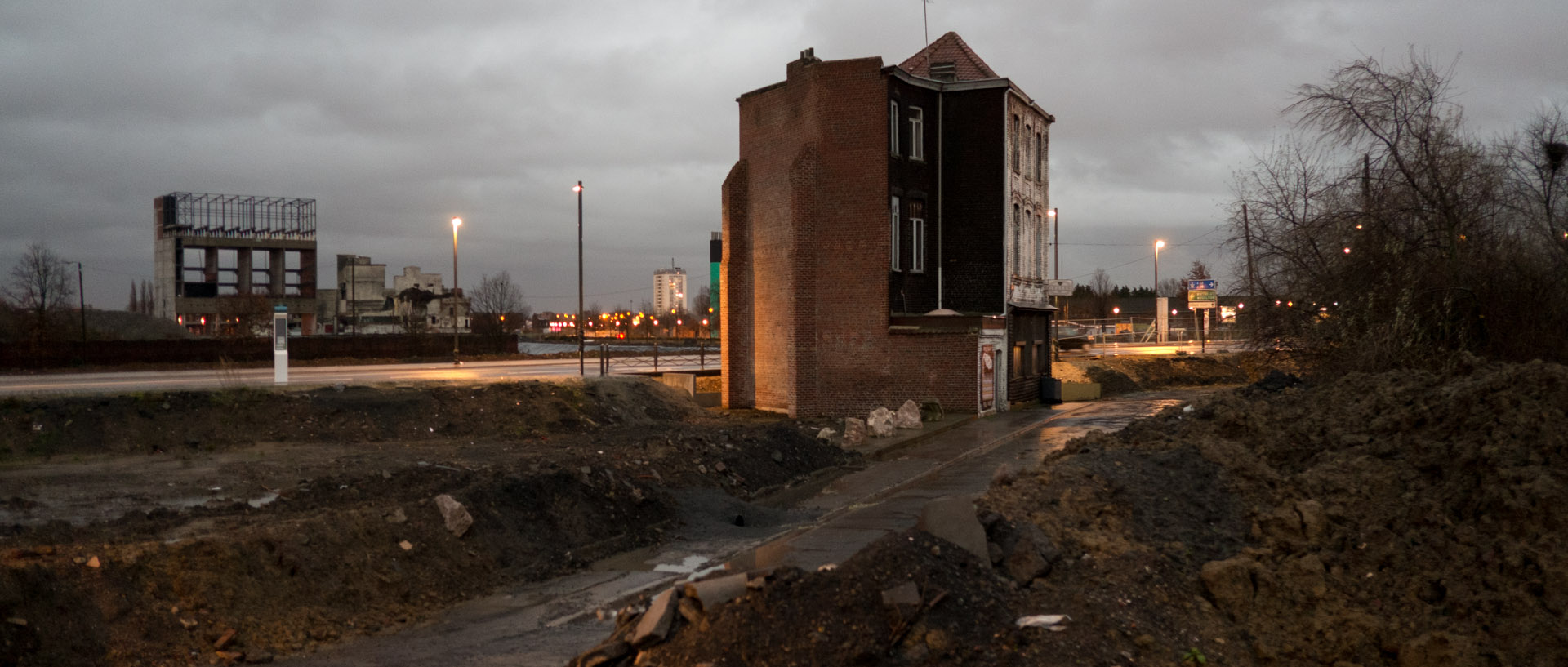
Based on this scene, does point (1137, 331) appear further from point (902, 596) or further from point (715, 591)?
point (715, 591)

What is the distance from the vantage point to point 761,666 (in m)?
6.07

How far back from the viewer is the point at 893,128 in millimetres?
29500

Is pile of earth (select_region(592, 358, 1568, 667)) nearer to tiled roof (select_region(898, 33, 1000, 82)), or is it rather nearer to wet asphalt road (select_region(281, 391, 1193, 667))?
wet asphalt road (select_region(281, 391, 1193, 667))

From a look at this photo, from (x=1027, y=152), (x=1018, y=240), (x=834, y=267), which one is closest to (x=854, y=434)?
(x=834, y=267)

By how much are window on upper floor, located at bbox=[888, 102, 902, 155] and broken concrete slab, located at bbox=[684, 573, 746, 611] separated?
919 inches

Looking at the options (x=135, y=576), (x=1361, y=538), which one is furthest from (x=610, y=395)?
(x=1361, y=538)

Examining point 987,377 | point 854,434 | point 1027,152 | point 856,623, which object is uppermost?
point 1027,152

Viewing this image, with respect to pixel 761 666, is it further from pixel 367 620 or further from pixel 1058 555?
pixel 367 620

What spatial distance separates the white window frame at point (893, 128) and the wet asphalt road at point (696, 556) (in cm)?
1061

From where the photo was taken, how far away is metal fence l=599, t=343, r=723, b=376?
122ft

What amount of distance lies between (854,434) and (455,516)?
520 inches

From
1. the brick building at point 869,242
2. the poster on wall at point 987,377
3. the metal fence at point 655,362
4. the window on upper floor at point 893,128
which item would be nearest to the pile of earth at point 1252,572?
the brick building at point 869,242

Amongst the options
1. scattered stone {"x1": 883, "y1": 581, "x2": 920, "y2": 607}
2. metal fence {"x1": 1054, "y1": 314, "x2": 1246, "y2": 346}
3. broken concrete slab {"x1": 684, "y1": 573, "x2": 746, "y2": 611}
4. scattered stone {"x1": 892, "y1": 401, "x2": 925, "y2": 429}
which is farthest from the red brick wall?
metal fence {"x1": 1054, "y1": 314, "x2": 1246, "y2": 346}

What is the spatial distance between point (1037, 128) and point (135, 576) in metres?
33.5
